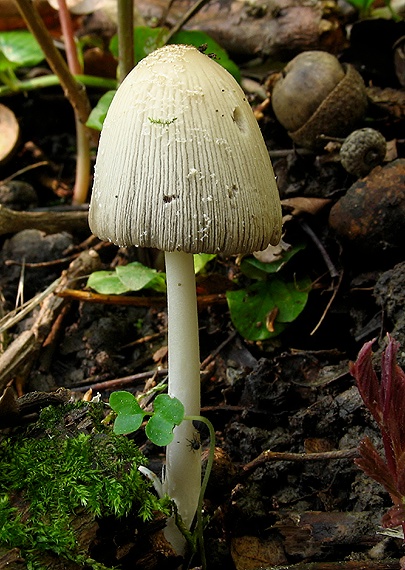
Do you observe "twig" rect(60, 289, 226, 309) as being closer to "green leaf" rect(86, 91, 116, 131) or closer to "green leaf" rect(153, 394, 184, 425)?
"green leaf" rect(86, 91, 116, 131)

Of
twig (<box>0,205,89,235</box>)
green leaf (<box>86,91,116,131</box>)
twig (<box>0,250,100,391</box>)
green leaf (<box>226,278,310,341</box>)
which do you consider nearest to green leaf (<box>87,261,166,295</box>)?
twig (<box>0,250,100,391</box>)

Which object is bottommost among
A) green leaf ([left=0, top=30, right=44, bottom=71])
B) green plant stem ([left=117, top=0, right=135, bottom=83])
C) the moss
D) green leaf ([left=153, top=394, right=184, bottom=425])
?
the moss

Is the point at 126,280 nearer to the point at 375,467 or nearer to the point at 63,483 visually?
the point at 63,483

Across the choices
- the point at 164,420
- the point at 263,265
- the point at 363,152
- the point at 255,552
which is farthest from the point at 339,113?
the point at 255,552

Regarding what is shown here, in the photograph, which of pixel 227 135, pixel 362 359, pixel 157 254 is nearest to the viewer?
pixel 362 359

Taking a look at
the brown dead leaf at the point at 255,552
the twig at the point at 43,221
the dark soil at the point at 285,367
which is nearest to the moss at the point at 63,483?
the dark soil at the point at 285,367

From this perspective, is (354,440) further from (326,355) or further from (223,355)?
(223,355)

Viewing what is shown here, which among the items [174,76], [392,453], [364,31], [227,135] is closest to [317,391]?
[392,453]

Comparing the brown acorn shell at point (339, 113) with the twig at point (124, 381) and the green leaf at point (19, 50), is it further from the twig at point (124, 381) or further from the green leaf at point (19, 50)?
the green leaf at point (19, 50)
